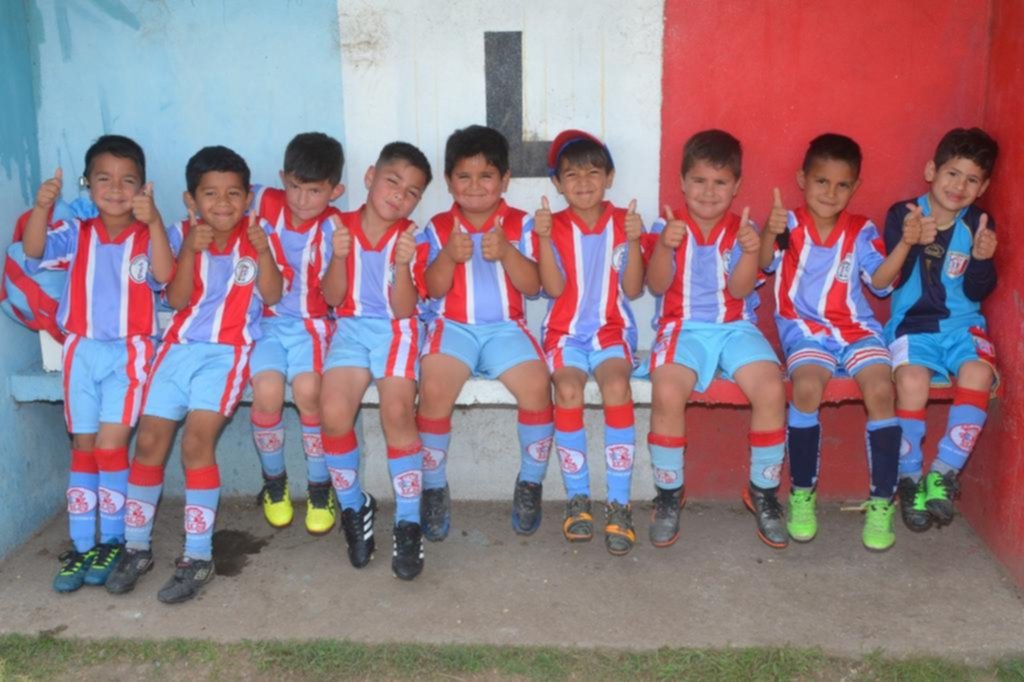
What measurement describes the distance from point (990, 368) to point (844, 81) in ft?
3.94

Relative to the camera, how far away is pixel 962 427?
139 inches

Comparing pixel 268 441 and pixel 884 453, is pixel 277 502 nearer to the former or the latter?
pixel 268 441

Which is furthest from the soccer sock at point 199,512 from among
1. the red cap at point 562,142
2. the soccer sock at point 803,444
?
the soccer sock at point 803,444

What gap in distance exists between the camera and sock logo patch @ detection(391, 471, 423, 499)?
140 inches

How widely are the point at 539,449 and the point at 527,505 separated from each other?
9.3 inches

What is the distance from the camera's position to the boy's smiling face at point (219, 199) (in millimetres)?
3707

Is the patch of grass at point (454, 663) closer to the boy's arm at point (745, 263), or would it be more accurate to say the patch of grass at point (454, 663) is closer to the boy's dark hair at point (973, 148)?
the boy's arm at point (745, 263)

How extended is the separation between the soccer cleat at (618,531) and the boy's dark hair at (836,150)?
4.73 ft

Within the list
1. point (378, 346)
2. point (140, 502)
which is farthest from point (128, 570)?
point (378, 346)

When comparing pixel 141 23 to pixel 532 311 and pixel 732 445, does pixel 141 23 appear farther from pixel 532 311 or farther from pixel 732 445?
pixel 732 445

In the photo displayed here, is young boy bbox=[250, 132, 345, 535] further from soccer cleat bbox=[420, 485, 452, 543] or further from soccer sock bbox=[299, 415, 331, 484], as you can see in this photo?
soccer cleat bbox=[420, 485, 452, 543]

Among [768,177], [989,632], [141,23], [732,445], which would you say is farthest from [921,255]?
[141,23]

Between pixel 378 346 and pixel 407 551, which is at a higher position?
pixel 378 346

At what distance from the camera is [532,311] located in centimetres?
415
